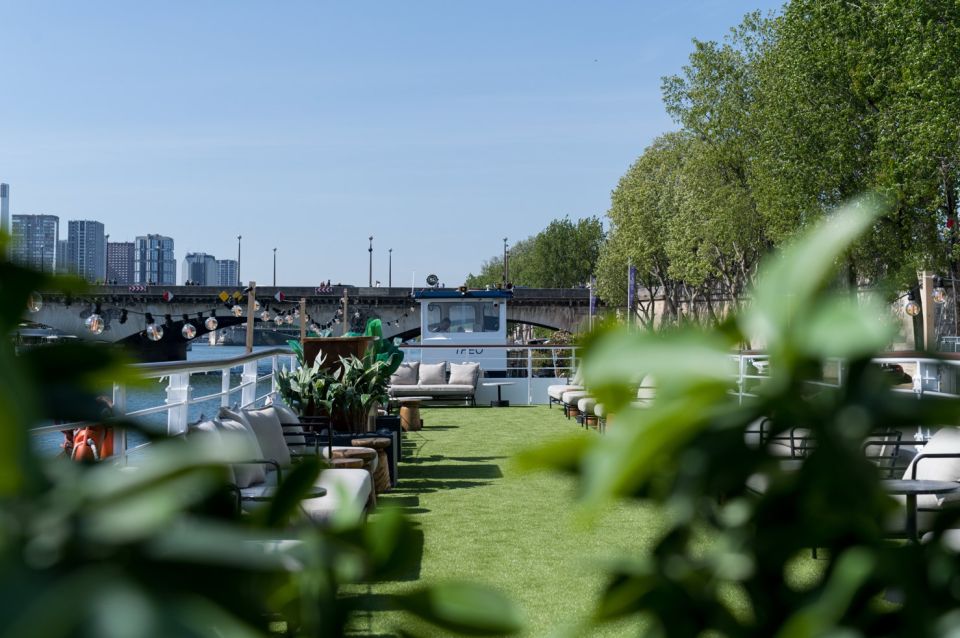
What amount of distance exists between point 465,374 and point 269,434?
1255 centimetres

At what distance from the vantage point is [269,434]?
261 inches

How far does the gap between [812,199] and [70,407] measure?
26.3m

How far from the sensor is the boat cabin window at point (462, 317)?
2198cm

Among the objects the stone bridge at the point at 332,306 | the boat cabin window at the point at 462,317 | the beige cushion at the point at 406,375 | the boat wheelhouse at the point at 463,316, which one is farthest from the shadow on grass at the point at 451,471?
the stone bridge at the point at 332,306

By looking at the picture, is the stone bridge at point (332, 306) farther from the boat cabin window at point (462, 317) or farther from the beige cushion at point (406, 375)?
the beige cushion at point (406, 375)

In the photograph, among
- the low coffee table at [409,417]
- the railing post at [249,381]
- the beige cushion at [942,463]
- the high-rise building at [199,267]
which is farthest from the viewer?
the high-rise building at [199,267]

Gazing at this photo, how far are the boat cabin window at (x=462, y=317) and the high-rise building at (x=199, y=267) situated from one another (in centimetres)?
13813

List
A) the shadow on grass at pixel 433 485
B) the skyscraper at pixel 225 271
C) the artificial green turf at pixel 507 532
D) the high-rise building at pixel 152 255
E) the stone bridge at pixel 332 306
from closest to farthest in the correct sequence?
the artificial green turf at pixel 507 532
the shadow on grass at pixel 433 485
the stone bridge at pixel 332 306
the high-rise building at pixel 152 255
the skyscraper at pixel 225 271

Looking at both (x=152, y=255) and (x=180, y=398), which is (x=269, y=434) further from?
(x=152, y=255)

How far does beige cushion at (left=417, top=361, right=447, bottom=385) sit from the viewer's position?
1905cm

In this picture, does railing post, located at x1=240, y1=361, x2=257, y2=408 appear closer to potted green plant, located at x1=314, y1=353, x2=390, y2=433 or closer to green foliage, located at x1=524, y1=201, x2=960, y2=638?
potted green plant, located at x1=314, y1=353, x2=390, y2=433

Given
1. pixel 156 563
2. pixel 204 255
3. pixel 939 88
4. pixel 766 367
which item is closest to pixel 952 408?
pixel 766 367

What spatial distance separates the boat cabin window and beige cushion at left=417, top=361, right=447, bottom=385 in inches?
109

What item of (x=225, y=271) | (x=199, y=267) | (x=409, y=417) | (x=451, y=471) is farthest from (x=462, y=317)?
(x=225, y=271)
